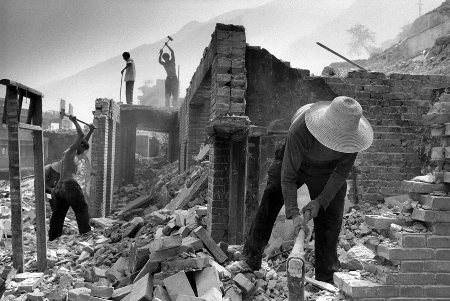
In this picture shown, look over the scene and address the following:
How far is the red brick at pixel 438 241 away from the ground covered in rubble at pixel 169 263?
0.26 feet

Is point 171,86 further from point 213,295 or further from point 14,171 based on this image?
point 213,295

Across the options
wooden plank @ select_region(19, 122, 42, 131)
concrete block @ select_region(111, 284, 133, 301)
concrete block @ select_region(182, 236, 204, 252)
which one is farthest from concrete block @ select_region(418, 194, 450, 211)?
wooden plank @ select_region(19, 122, 42, 131)

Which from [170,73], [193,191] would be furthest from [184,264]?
[170,73]

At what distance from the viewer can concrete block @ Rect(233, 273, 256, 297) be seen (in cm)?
335

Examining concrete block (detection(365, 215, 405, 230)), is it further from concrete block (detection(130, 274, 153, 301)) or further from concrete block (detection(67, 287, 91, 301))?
concrete block (detection(67, 287, 91, 301))

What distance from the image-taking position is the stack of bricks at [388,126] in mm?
5879

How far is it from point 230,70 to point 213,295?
3.14 meters

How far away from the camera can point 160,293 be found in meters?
3.22

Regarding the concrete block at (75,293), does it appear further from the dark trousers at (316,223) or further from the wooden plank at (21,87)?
the wooden plank at (21,87)

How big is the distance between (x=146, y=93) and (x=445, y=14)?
4664 cm

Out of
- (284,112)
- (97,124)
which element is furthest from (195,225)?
(97,124)

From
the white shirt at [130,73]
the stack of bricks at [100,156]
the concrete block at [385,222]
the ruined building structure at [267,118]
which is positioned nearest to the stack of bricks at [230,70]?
the ruined building structure at [267,118]

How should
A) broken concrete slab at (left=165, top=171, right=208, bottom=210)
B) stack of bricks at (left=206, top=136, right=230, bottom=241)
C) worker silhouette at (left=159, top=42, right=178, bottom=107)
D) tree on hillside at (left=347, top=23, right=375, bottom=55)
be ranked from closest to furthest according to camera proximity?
stack of bricks at (left=206, top=136, right=230, bottom=241)
broken concrete slab at (left=165, top=171, right=208, bottom=210)
worker silhouette at (left=159, top=42, right=178, bottom=107)
tree on hillside at (left=347, top=23, right=375, bottom=55)

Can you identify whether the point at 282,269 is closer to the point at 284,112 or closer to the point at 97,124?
the point at 284,112
